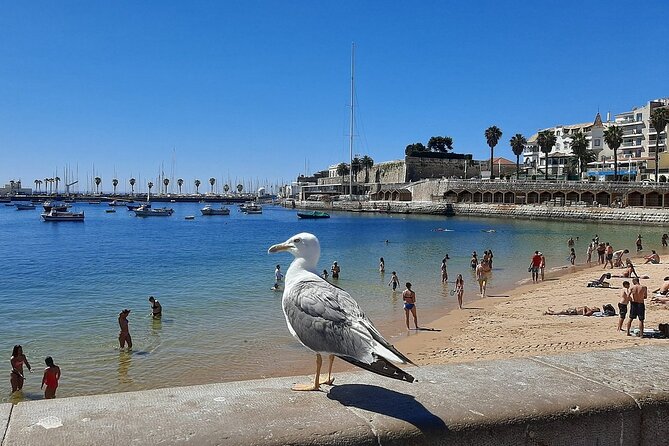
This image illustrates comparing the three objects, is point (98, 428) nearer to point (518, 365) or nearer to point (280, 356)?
point (518, 365)

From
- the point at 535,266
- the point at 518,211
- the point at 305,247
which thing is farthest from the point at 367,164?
the point at 305,247

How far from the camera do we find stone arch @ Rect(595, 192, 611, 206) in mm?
85625

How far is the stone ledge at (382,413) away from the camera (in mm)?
2549

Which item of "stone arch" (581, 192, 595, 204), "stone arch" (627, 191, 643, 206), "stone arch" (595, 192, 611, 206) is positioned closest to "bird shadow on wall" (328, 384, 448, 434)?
"stone arch" (627, 191, 643, 206)

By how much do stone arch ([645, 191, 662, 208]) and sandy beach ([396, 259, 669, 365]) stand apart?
204ft

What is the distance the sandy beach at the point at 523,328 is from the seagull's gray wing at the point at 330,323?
10567 mm

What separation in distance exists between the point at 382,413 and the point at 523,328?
16.0m

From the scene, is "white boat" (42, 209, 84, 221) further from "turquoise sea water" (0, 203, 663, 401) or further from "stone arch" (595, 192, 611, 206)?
"stone arch" (595, 192, 611, 206)

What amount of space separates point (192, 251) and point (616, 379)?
163 feet

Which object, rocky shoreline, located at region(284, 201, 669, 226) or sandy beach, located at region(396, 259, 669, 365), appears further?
rocky shoreline, located at region(284, 201, 669, 226)

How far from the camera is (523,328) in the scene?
17.6m

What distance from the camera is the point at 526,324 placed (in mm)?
18172

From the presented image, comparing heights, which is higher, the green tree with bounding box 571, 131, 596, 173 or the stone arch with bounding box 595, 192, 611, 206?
the green tree with bounding box 571, 131, 596, 173

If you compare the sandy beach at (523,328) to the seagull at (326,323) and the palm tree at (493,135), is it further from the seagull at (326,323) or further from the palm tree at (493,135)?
the palm tree at (493,135)
